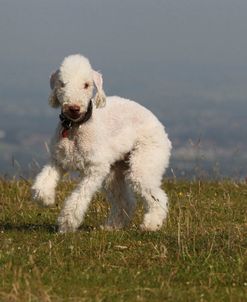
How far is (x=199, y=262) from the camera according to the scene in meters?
8.75

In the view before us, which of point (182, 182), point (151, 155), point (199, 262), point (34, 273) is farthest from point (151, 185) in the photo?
point (182, 182)

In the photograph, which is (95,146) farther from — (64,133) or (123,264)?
(123,264)

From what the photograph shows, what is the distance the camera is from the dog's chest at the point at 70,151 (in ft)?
34.2

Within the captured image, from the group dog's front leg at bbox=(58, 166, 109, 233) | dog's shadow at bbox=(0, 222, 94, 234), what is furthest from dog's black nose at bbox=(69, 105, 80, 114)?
dog's shadow at bbox=(0, 222, 94, 234)

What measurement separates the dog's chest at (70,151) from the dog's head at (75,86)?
0.95 feet

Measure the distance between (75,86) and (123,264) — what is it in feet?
8.10

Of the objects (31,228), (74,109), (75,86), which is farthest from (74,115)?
(31,228)

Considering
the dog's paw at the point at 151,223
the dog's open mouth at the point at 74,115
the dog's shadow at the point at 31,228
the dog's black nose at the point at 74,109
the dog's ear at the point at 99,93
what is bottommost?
the dog's shadow at the point at 31,228

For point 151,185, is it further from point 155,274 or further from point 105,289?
point 105,289

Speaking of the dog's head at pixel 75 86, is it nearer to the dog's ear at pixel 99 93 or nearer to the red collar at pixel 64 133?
the dog's ear at pixel 99 93

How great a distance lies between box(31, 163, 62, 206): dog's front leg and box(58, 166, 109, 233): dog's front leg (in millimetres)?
237

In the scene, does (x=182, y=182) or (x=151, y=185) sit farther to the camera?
(x=182, y=182)

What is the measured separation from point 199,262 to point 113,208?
11.0ft

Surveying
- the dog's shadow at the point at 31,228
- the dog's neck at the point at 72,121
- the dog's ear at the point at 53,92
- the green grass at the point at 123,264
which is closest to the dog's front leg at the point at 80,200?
the green grass at the point at 123,264
